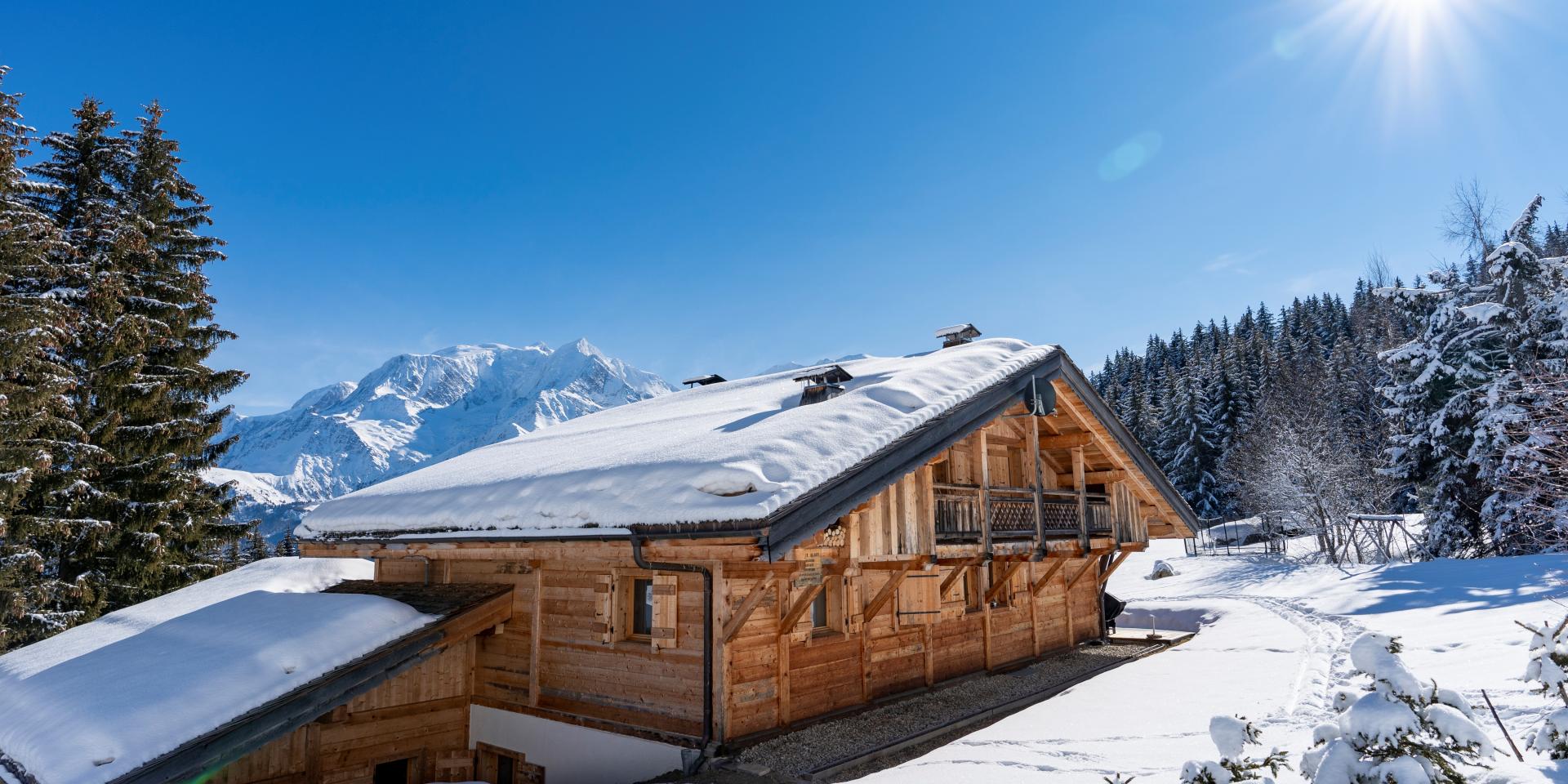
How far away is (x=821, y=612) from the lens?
40.1ft

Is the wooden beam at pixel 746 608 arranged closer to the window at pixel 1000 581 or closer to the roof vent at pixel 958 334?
the window at pixel 1000 581

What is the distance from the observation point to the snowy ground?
26.7ft

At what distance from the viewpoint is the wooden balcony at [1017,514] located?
1215 cm

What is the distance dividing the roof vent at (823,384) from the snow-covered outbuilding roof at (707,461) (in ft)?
0.68

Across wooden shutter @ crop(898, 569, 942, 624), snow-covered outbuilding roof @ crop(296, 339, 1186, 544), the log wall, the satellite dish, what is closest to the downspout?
snow-covered outbuilding roof @ crop(296, 339, 1186, 544)

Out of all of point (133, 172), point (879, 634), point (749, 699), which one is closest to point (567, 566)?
point (749, 699)

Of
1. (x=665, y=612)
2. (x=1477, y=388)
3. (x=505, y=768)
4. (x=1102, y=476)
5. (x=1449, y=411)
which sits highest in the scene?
(x=1477, y=388)

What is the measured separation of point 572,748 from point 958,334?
1300 cm

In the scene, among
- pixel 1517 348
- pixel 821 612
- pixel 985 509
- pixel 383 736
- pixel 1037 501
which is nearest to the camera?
pixel 383 736

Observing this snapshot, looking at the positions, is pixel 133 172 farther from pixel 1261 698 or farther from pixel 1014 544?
pixel 1261 698

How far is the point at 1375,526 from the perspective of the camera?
112 ft

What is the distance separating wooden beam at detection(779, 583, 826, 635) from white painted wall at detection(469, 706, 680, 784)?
2.02m

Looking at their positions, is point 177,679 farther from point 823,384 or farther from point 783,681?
point 823,384

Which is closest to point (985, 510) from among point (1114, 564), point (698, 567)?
point (698, 567)
